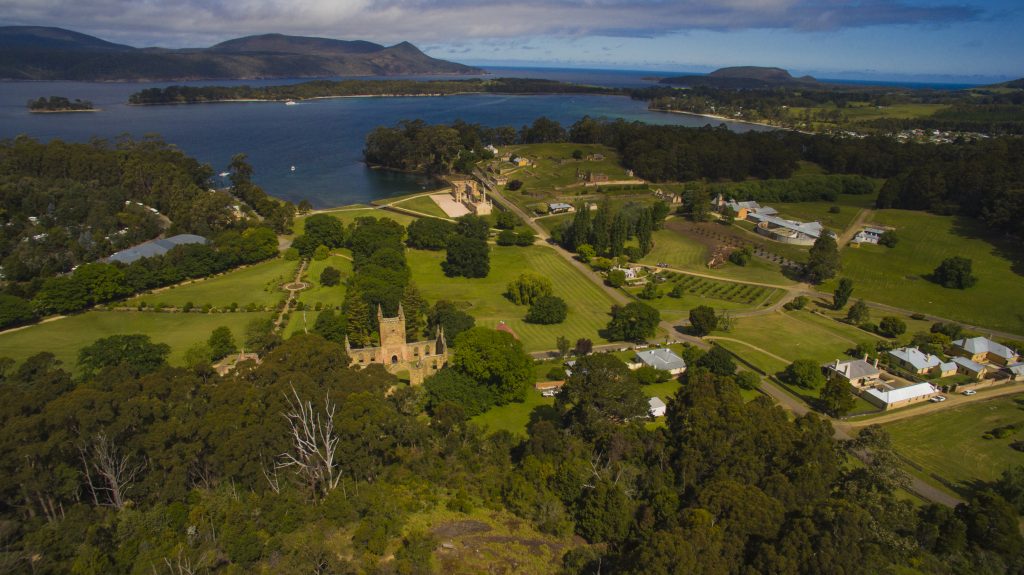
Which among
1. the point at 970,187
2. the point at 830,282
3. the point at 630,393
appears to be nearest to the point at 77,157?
the point at 630,393

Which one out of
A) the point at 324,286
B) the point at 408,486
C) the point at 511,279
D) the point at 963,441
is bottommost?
the point at 963,441

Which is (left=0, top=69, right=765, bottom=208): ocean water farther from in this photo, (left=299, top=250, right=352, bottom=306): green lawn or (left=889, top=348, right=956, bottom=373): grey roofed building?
(left=889, top=348, right=956, bottom=373): grey roofed building

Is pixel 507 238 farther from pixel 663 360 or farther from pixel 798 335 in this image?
pixel 798 335

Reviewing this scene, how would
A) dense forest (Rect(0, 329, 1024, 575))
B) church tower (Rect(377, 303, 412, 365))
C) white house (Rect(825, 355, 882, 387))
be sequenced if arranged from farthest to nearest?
white house (Rect(825, 355, 882, 387)) < church tower (Rect(377, 303, 412, 365)) < dense forest (Rect(0, 329, 1024, 575))

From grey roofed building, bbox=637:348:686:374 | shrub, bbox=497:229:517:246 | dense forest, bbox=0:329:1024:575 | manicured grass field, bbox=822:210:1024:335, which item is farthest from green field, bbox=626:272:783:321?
dense forest, bbox=0:329:1024:575

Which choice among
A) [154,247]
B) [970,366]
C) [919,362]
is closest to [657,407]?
[919,362]

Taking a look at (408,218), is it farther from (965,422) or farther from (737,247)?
(965,422)
